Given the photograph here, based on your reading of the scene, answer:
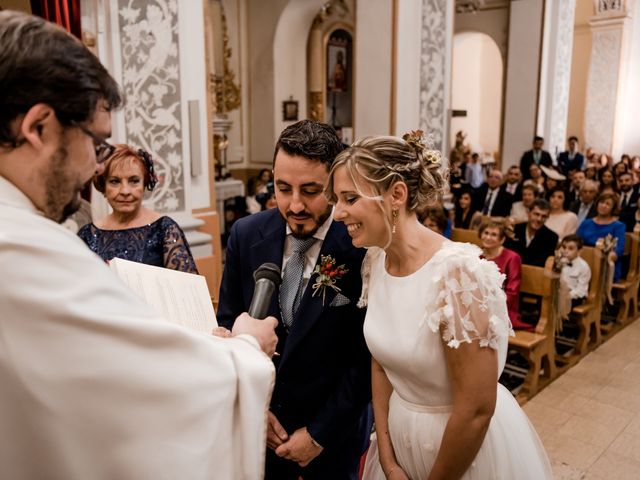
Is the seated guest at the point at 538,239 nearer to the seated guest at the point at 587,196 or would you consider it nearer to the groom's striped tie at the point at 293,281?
the seated guest at the point at 587,196

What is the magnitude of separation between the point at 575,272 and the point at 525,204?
1936 mm

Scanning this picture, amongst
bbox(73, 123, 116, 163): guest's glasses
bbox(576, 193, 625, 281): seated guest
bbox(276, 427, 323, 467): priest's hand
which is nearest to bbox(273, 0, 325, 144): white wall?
bbox(576, 193, 625, 281): seated guest

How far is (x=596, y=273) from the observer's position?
5.41m

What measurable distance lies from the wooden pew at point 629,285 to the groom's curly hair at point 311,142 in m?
5.32

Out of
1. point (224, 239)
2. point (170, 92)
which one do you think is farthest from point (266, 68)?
point (170, 92)

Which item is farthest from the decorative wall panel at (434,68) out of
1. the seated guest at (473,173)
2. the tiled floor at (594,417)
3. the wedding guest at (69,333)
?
the wedding guest at (69,333)

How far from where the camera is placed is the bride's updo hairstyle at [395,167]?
168 cm

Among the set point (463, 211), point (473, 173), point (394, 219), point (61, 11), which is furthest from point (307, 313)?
point (473, 173)

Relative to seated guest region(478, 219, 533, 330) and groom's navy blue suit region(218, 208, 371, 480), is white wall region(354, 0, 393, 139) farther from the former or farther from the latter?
groom's navy blue suit region(218, 208, 371, 480)

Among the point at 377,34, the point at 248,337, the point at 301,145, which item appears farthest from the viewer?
the point at 377,34

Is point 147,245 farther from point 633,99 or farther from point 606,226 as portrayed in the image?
point 633,99

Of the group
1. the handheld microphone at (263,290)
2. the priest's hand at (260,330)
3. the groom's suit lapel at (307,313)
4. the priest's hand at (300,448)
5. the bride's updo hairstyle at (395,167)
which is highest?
the bride's updo hairstyle at (395,167)

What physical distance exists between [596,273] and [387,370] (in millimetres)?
4262

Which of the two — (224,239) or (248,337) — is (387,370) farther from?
(224,239)
